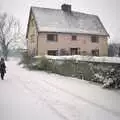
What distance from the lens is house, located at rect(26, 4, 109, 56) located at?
108 ft

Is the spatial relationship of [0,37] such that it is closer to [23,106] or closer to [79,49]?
[79,49]

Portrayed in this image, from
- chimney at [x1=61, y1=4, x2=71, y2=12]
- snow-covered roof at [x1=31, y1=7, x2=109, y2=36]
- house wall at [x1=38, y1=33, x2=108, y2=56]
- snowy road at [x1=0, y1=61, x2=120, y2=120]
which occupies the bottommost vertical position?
snowy road at [x1=0, y1=61, x2=120, y2=120]

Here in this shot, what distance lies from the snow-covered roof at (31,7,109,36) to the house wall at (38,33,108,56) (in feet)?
3.12

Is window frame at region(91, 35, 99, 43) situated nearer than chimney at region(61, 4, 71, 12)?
Yes

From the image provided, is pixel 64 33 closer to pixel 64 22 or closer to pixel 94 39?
pixel 64 22

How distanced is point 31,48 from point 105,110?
31.7 metres

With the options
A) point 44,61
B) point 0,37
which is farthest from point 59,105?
point 0,37

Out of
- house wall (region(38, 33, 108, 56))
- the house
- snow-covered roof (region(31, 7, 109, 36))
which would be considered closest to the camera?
house wall (region(38, 33, 108, 56))

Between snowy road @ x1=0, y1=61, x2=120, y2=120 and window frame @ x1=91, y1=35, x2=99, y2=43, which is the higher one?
window frame @ x1=91, y1=35, x2=99, y2=43

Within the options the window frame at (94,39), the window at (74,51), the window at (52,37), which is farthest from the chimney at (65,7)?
the window at (74,51)

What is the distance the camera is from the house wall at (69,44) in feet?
107

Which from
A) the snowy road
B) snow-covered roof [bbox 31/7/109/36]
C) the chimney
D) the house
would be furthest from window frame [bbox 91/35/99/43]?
the snowy road

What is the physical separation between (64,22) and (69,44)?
12.9ft

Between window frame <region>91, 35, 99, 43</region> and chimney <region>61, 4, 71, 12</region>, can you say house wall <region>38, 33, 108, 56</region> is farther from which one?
chimney <region>61, 4, 71, 12</region>
